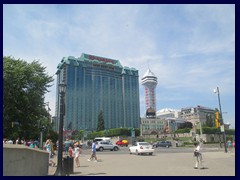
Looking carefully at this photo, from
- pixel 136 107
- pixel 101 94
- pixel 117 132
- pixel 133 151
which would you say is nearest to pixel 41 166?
pixel 133 151

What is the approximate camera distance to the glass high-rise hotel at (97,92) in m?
149

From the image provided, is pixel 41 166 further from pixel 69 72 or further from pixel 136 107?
pixel 136 107

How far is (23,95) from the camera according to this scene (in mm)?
30453

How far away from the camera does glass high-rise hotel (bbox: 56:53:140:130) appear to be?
148625 millimetres

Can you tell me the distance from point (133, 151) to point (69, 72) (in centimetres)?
12176

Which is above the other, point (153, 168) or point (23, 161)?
point (23, 161)

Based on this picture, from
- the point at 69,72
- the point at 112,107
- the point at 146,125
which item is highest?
the point at 69,72

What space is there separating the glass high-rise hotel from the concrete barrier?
12929 centimetres

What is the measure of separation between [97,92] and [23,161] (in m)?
150

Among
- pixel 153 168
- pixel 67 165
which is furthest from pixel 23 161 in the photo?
pixel 153 168

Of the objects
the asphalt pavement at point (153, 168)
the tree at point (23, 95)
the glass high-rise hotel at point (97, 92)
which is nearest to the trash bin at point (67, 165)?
the asphalt pavement at point (153, 168)

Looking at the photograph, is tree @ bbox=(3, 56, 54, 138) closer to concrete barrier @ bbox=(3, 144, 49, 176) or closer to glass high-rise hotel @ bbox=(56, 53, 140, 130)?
concrete barrier @ bbox=(3, 144, 49, 176)

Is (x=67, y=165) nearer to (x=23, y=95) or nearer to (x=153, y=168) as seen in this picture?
(x=153, y=168)

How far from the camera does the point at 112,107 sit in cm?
16588
